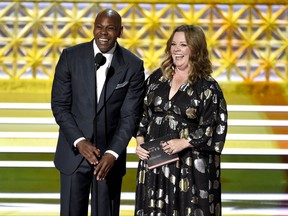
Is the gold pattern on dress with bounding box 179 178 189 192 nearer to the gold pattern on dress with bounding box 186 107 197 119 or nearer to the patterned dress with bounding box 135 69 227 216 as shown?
the patterned dress with bounding box 135 69 227 216

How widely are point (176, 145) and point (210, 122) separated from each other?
0.65 ft

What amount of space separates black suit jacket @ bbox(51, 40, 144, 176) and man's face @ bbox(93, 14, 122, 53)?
0.33 feet

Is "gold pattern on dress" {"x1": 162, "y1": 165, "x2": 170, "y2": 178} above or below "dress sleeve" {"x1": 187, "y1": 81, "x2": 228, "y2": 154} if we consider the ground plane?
below

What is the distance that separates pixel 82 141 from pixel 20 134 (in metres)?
3.25

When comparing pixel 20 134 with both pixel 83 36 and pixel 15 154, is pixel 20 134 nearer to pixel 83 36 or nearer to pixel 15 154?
pixel 15 154

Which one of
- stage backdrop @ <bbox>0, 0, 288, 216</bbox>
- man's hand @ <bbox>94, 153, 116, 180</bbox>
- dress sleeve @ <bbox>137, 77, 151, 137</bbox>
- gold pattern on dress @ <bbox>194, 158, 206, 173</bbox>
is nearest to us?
man's hand @ <bbox>94, 153, 116, 180</bbox>

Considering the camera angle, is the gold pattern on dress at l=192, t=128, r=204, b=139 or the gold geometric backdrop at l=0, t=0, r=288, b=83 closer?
the gold pattern on dress at l=192, t=128, r=204, b=139

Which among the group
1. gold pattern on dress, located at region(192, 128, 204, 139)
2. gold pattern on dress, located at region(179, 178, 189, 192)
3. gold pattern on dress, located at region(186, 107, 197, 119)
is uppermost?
gold pattern on dress, located at region(186, 107, 197, 119)

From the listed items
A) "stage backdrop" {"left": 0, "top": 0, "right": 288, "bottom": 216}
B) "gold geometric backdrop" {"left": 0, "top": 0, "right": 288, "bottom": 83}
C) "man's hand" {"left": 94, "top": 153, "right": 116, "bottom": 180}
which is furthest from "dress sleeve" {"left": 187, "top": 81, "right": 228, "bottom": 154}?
"gold geometric backdrop" {"left": 0, "top": 0, "right": 288, "bottom": 83}

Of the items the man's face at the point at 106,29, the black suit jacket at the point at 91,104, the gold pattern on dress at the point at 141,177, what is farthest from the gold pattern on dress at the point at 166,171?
the man's face at the point at 106,29

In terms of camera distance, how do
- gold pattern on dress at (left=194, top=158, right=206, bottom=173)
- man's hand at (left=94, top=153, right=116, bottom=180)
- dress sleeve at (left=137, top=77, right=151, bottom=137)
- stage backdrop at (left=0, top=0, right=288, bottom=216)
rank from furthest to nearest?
stage backdrop at (left=0, top=0, right=288, bottom=216) < dress sleeve at (left=137, top=77, right=151, bottom=137) < gold pattern on dress at (left=194, top=158, right=206, bottom=173) < man's hand at (left=94, top=153, right=116, bottom=180)

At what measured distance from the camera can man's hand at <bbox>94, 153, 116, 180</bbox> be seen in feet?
12.0

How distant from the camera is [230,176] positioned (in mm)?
6605

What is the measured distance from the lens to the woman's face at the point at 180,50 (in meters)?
3.76
